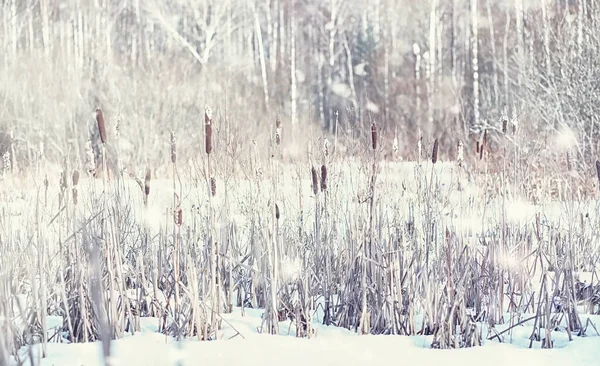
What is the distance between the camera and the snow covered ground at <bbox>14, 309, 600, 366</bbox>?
253 cm

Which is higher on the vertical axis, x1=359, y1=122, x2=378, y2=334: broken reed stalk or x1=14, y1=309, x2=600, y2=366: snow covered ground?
x1=359, y1=122, x2=378, y2=334: broken reed stalk

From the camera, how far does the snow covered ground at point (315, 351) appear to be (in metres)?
2.53

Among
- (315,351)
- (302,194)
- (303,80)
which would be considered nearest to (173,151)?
(315,351)

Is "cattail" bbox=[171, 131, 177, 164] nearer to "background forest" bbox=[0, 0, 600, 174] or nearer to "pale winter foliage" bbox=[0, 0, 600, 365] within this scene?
"pale winter foliage" bbox=[0, 0, 600, 365]

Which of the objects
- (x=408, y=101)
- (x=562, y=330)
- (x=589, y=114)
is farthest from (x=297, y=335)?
(x=408, y=101)

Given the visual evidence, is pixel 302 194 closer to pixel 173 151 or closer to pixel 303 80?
pixel 173 151

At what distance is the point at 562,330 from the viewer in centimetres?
318

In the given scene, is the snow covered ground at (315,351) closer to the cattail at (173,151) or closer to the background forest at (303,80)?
the cattail at (173,151)

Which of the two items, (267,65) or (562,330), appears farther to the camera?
(267,65)

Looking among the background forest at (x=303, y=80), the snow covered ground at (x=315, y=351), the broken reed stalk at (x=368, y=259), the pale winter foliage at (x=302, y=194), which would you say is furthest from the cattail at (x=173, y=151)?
the broken reed stalk at (x=368, y=259)

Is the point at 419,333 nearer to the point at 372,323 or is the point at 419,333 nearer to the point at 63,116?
the point at 372,323

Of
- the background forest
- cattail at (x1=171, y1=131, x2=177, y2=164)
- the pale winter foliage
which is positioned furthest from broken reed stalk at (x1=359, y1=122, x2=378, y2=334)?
cattail at (x1=171, y1=131, x2=177, y2=164)

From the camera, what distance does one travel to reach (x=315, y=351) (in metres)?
2.69

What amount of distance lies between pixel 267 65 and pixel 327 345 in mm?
23762
